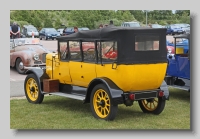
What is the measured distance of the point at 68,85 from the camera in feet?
28.7

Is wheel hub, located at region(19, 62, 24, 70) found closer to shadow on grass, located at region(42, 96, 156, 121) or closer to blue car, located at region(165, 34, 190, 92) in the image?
shadow on grass, located at region(42, 96, 156, 121)

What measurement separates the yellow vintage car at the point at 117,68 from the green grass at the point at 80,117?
245 millimetres

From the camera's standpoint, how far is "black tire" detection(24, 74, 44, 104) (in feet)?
30.2

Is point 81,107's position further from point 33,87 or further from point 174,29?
point 174,29

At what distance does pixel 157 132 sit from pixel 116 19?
3.45m

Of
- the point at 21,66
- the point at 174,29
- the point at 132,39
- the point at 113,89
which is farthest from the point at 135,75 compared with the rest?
the point at 21,66

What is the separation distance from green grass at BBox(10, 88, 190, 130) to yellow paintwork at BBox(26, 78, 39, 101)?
18cm

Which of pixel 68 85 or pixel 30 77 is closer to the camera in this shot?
pixel 68 85

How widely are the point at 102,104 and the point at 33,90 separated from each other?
2463 millimetres

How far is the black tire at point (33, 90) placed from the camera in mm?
9195

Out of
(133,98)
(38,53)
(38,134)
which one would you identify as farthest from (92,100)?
(38,53)

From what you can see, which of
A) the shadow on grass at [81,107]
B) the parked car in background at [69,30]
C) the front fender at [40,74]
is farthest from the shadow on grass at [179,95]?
the front fender at [40,74]

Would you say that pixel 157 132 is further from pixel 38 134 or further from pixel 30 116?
pixel 30 116

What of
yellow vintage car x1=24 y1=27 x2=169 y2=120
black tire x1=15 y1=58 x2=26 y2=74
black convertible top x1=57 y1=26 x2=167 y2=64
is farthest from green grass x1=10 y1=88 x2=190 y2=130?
black tire x1=15 y1=58 x2=26 y2=74
